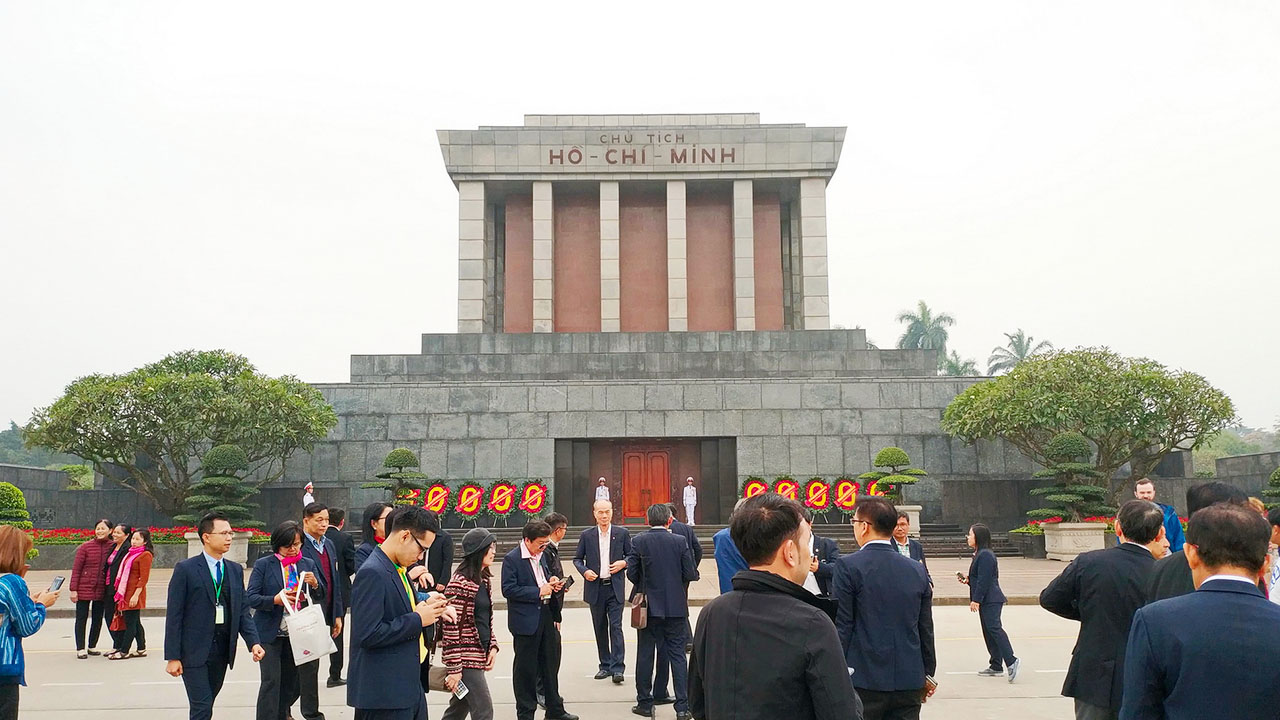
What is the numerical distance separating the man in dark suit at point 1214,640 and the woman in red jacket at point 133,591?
9.90 meters

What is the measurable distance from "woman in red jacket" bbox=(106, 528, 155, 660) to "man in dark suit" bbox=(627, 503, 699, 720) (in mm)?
5656

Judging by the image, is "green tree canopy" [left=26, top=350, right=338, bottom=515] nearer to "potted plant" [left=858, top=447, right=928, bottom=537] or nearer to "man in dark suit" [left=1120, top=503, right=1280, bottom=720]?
"potted plant" [left=858, top=447, right=928, bottom=537]

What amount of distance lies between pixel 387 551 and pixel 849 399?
66.4 ft

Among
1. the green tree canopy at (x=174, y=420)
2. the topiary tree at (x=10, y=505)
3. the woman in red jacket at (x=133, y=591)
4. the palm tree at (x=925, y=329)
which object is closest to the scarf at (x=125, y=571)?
the woman in red jacket at (x=133, y=591)

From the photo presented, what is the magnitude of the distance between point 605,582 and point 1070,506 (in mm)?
14768

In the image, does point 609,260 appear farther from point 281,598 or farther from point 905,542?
point 281,598

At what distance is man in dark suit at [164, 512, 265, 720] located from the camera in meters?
6.14

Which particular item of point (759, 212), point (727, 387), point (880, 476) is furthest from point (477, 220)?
point (880, 476)

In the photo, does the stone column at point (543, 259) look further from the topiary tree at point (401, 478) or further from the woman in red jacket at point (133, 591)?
the woman in red jacket at point (133, 591)

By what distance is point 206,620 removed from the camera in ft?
20.7

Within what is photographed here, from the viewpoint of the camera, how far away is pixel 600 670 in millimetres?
9102

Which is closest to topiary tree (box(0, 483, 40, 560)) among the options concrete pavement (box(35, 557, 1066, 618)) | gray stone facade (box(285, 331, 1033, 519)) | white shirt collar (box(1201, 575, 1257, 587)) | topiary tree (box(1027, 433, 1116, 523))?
concrete pavement (box(35, 557, 1066, 618))

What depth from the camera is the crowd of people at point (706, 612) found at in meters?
3.01

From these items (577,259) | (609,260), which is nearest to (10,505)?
(609,260)
